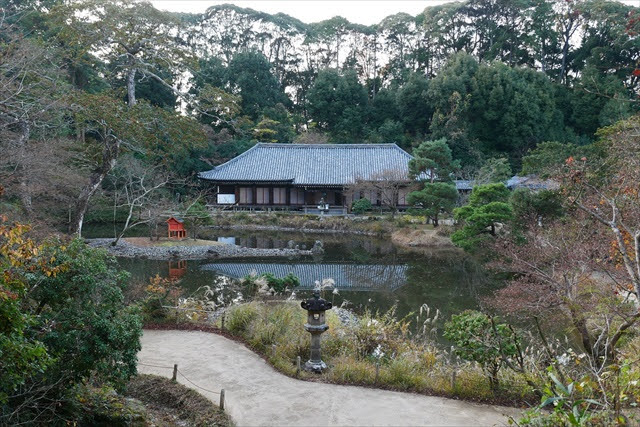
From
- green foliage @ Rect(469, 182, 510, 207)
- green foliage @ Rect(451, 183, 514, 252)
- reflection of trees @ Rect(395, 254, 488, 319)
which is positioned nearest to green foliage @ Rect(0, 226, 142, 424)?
reflection of trees @ Rect(395, 254, 488, 319)

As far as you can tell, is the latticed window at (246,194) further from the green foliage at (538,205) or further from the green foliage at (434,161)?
the green foliage at (538,205)

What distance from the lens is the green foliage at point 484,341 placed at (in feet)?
19.5

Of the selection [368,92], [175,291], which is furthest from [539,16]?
[175,291]

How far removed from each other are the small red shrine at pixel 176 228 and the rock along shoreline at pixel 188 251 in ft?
4.96

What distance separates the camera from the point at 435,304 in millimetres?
12234

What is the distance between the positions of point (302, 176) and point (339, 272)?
15.6 metres

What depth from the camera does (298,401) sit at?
579 cm

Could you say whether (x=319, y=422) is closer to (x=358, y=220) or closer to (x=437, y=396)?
(x=437, y=396)

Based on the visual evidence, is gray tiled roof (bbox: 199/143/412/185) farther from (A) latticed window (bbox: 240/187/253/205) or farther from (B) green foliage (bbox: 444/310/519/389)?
(B) green foliage (bbox: 444/310/519/389)

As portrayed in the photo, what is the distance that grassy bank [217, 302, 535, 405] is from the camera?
6.14 m

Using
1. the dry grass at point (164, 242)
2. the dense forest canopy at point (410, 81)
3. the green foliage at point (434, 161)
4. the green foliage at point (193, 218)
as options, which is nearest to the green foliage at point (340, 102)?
the dense forest canopy at point (410, 81)

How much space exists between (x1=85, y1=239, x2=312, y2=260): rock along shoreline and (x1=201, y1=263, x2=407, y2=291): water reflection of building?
1726mm

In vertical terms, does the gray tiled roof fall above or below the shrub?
above

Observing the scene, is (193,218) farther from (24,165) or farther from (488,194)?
(488,194)
